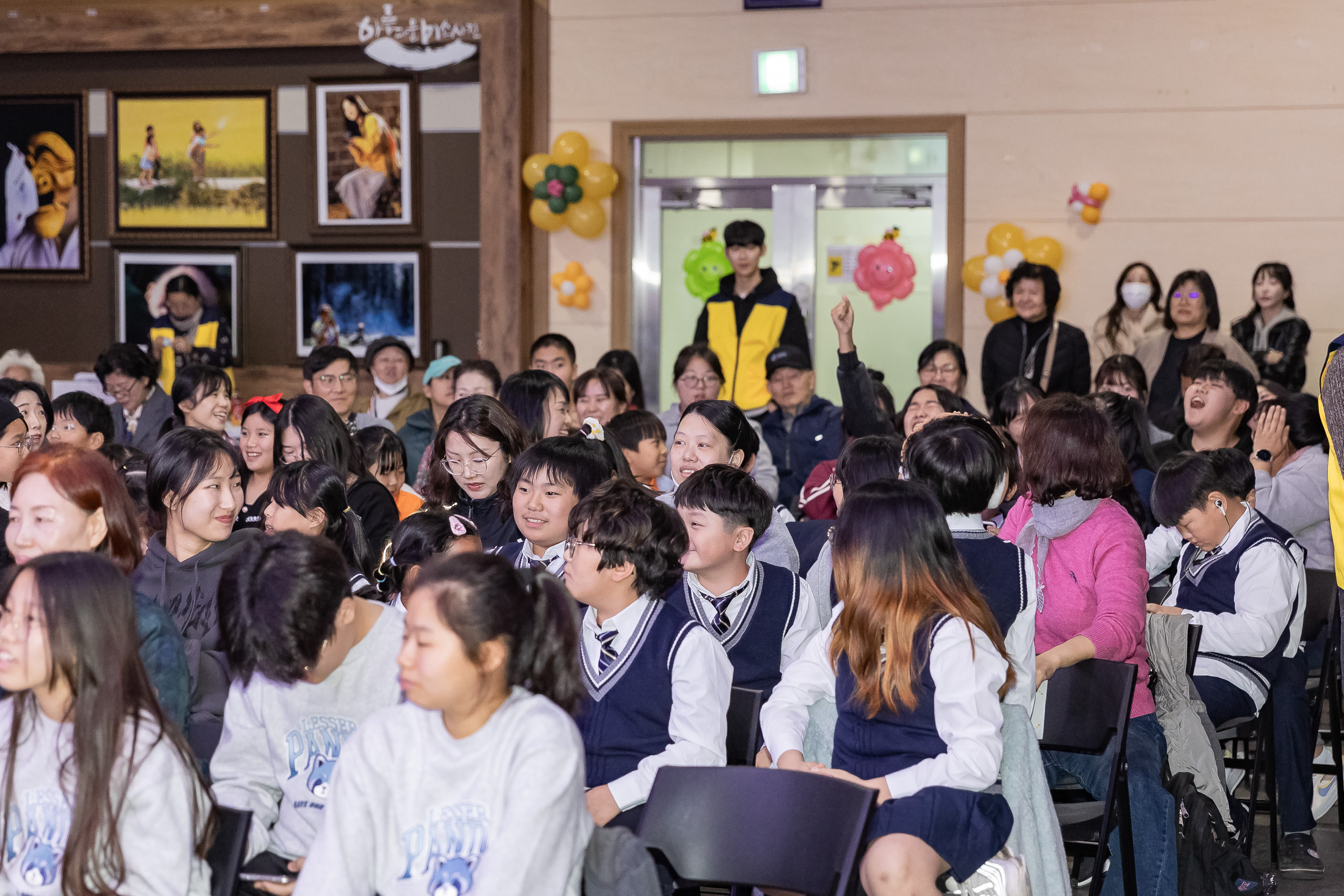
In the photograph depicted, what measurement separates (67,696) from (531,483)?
1.38 metres

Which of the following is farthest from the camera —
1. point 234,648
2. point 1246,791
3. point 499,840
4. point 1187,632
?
point 1246,791

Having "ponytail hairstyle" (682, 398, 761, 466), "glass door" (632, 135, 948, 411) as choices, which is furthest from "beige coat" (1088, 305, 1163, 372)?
"ponytail hairstyle" (682, 398, 761, 466)

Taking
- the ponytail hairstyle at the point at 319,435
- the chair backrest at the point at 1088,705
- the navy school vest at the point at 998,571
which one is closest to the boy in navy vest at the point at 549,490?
the navy school vest at the point at 998,571

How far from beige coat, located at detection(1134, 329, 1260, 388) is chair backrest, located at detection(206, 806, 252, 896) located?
527cm

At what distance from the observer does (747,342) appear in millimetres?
6680

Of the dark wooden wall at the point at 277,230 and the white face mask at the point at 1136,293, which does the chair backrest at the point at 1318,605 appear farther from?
the dark wooden wall at the point at 277,230

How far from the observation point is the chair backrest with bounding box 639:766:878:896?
82.1 inches

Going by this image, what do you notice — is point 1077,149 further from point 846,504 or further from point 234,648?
point 234,648

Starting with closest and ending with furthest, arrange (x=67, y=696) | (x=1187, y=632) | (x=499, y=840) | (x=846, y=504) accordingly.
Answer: (x=499, y=840), (x=67, y=696), (x=846, y=504), (x=1187, y=632)

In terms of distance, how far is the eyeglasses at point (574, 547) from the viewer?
254cm

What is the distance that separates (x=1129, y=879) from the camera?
2.83 m

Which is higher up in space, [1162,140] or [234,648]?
[1162,140]

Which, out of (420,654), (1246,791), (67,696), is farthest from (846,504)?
(1246,791)

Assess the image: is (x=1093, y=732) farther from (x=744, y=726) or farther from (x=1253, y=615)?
(x=1253, y=615)
